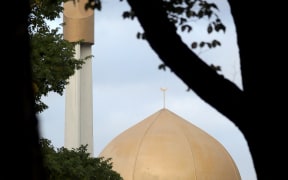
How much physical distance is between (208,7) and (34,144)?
198 cm

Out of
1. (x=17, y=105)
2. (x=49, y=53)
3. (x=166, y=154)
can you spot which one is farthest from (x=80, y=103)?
(x=17, y=105)

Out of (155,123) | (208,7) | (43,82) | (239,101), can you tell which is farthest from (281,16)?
(155,123)

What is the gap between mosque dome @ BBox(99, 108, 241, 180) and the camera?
41.0m

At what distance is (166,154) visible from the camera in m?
41.4

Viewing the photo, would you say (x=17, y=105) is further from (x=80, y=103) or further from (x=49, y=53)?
(x=80, y=103)

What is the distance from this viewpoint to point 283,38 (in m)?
4.03

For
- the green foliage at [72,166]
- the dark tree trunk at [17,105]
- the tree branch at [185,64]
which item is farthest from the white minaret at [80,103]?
the dark tree trunk at [17,105]

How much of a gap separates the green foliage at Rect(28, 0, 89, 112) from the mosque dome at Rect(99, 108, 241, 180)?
82.9ft

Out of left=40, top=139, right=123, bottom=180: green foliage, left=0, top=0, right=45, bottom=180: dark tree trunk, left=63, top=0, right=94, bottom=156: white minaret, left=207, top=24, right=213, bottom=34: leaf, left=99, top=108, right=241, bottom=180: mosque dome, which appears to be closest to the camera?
left=0, top=0, right=45, bottom=180: dark tree trunk

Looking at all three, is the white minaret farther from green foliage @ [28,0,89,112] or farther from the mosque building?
green foliage @ [28,0,89,112]

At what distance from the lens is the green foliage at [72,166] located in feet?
48.0

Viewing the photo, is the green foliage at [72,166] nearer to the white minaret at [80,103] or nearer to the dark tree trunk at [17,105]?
the dark tree trunk at [17,105]

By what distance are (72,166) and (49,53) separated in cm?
199

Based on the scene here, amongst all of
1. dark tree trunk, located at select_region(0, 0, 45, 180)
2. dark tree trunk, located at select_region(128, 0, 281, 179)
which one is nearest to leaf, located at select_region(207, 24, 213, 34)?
dark tree trunk, located at select_region(128, 0, 281, 179)
